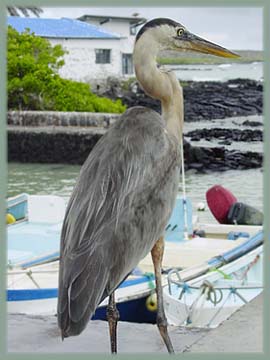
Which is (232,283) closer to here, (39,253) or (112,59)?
(39,253)

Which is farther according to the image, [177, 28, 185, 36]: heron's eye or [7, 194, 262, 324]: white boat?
[7, 194, 262, 324]: white boat

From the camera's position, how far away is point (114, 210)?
6.33 feet

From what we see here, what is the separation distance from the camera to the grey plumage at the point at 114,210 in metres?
1.85

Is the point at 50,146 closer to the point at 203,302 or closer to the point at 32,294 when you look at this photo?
the point at 32,294

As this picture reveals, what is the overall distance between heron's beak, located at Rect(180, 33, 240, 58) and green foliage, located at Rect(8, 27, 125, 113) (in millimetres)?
6671

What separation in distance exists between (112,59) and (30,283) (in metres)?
10.0

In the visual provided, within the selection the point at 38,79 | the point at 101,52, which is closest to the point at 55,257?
the point at 38,79

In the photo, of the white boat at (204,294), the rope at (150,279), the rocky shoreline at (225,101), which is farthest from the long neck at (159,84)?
the rope at (150,279)

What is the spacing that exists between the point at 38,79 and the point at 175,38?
29.0 ft

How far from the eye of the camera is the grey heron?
1857mm

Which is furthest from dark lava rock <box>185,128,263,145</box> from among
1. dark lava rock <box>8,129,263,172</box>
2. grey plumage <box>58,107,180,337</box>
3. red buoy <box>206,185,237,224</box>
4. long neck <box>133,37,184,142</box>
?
dark lava rock <box>8,129,263,172</box>

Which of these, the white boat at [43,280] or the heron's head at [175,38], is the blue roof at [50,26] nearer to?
the white boat at [43,280]

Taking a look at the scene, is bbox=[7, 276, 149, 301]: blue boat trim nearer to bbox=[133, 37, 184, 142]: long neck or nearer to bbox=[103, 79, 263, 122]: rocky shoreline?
bbox=[103, 79, 263, 122]: rocky shoreline

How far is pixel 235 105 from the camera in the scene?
4.21m
